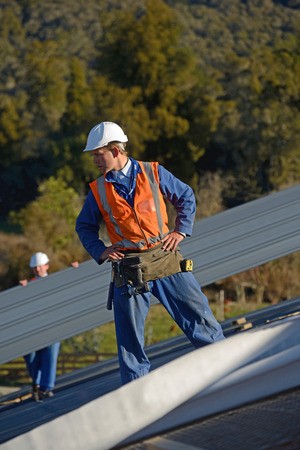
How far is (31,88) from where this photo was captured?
142 ft

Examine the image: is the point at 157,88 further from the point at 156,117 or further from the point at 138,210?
the point at 138,210

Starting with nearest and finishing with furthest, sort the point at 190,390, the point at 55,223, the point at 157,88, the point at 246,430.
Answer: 1. the point at 190,390
2. the point at 246,430
3. the point at 55,223
4. the point at 157,88

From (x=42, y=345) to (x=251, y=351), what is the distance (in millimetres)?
3327

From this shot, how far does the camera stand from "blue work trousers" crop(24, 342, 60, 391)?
9.55 metres

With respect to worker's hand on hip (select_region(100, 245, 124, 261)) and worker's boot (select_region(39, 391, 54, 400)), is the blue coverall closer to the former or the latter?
worker's hand on hip (select_region(100, 245, 124, 261))

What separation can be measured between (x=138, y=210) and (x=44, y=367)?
14.5 ft

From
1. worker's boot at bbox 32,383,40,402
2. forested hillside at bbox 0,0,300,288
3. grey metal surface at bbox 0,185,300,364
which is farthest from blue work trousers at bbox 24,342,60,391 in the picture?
forested hillside at bbox 0,0,300,288

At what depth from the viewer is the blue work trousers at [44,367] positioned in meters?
9.55

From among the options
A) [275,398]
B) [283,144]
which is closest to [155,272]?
[275,398]

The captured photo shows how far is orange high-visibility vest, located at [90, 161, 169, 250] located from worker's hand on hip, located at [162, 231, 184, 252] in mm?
54

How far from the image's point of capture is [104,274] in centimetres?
731

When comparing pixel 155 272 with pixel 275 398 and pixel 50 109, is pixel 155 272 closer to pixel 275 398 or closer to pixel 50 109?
pixel 275 398

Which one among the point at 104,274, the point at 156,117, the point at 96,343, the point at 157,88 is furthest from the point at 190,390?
the point at 157,88

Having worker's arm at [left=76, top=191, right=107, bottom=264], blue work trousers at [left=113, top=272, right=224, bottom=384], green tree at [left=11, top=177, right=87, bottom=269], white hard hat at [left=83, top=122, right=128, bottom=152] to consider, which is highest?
white hard hat at [left=83, top=122, right=128, bottom=152]
